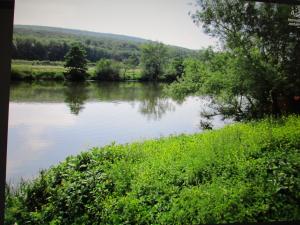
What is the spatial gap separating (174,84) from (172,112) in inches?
10.9

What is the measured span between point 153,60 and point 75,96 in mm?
839

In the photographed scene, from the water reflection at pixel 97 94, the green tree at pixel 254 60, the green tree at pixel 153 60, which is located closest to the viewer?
the water reflection at pixel 97 94

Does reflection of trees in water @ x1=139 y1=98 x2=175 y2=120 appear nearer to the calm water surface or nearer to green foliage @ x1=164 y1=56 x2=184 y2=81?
the calm water surface

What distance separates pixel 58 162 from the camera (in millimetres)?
3717

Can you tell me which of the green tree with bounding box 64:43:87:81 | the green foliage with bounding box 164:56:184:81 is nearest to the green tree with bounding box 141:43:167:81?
the green foliage with bounding box 164:56:184:81

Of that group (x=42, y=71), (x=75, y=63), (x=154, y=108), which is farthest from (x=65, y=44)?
(x=154, y=108)

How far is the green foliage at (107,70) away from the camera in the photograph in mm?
4086

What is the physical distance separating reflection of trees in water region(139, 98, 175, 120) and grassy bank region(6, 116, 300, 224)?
0.24 meters

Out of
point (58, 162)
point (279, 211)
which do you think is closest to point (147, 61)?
point (58, 162)

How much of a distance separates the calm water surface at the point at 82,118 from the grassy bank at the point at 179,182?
0.10 meters

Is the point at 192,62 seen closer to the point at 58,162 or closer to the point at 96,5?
the point at 96,5

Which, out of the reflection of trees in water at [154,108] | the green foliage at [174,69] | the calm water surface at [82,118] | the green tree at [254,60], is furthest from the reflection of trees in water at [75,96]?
the green tree at [254,60]

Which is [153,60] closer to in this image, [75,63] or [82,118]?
[75,63]

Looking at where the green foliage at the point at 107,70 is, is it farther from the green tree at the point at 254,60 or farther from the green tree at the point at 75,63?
the green tree at the point at 254,60
